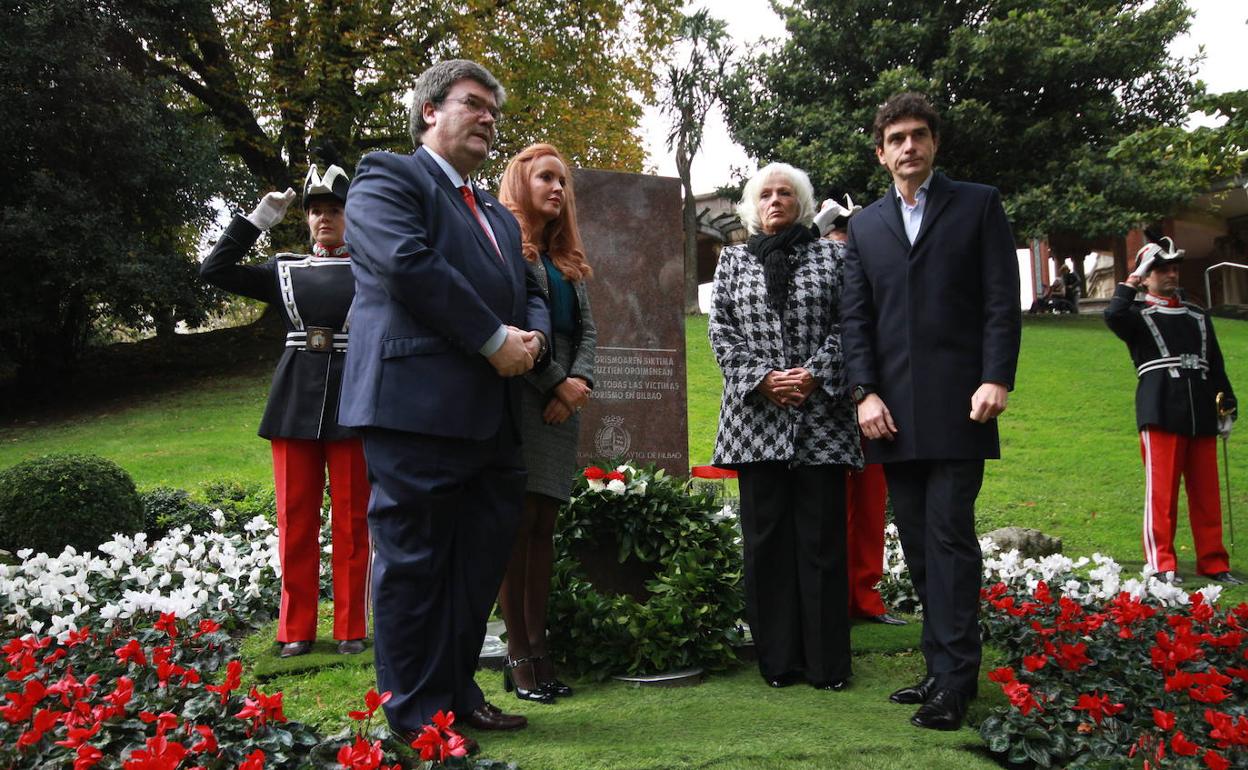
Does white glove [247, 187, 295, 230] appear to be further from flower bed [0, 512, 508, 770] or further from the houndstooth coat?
the houndstooth coat

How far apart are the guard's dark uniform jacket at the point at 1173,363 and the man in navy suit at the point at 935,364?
11.4 ft

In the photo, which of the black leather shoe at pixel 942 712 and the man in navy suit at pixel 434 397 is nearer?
the man in navy suit at pixel 434 397

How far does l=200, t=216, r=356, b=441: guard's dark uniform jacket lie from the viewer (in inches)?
180

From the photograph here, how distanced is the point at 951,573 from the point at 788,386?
3.23 feet

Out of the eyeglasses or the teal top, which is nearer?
the eyeglasses

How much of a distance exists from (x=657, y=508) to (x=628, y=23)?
19909 millimetres

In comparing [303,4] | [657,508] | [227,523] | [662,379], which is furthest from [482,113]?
[303,4]

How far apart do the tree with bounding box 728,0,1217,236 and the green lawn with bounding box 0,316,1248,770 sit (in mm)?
3138

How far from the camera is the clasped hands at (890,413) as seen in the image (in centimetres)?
374

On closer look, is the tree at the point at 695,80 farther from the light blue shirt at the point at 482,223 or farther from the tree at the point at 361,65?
the light blue shirt at the point at 482,223

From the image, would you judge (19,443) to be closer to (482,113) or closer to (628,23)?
(482,113)

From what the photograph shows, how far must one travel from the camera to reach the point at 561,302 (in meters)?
4.26

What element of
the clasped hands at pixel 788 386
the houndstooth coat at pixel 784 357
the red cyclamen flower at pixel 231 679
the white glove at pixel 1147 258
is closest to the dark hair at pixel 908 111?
the houndstooth coat at pixel 784 357

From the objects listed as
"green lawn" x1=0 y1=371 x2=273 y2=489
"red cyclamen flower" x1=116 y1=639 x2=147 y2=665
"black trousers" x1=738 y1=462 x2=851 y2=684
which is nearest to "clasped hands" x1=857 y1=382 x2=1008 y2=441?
"black trousers" x1=738 y1=462 x2=851 y2=684
